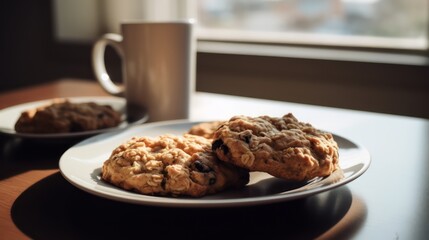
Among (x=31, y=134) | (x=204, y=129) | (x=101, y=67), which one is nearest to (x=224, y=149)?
(x=204, y=129)

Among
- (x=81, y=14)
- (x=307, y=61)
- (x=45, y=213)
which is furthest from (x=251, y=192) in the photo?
(x=81, y=14)

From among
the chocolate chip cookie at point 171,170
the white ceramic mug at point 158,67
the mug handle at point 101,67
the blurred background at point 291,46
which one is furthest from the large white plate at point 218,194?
the blurred background at point 291,46

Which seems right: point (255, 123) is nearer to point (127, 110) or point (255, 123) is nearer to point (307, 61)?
point (127, 110)

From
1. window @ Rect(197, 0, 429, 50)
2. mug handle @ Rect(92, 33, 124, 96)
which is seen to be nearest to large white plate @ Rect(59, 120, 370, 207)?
mug handle @ Rect(92, 33, 124, 96)

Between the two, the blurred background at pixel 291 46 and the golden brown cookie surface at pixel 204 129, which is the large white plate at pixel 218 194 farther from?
the blurred background at pixel 291 46

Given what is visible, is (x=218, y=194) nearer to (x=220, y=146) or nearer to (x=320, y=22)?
(x=220, y=146)

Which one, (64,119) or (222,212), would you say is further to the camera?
(64,119)

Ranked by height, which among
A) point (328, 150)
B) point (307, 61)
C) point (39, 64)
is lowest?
point (39, 64)
